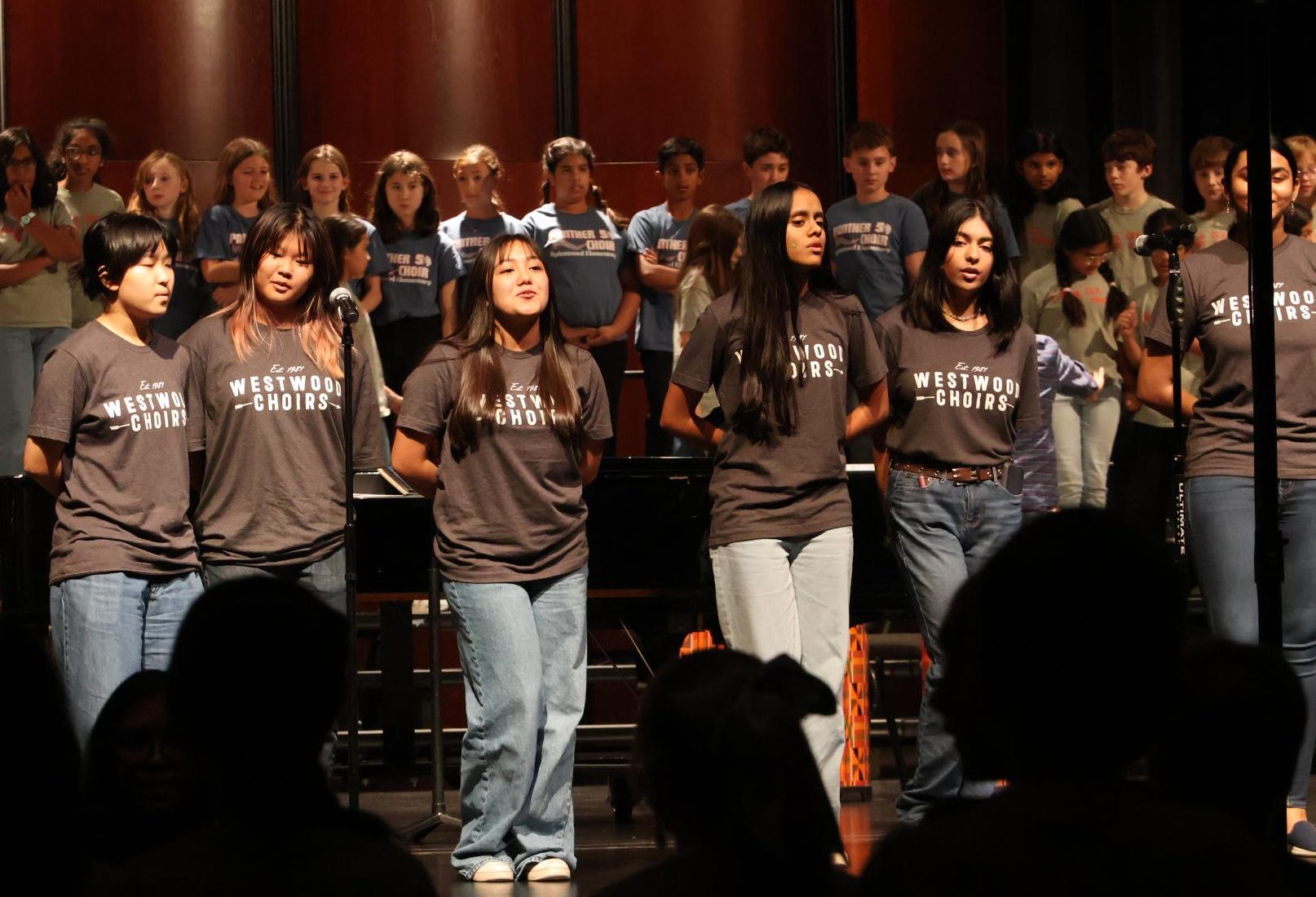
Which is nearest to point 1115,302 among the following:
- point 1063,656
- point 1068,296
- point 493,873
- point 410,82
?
point 1068,296

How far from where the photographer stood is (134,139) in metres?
11.4

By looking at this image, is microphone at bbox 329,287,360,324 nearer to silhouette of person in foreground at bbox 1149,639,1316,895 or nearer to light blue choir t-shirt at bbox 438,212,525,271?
silhouette of person in foreground at bbox 1149,639,1316,895

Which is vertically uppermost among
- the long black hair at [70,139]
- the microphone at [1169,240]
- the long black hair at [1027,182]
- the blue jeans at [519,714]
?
the long black hair at [70,139]

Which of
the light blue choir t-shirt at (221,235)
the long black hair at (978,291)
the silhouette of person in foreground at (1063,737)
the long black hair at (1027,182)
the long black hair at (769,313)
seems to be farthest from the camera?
the long black hair at (1027,182)

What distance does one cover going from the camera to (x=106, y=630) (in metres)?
4.79

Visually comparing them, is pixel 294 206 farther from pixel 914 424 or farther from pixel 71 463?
pixel 914 424

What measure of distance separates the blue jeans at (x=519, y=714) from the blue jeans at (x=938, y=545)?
974 millimetres

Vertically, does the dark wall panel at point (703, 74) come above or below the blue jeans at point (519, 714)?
above

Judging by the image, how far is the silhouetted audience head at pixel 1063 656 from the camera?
1.76m

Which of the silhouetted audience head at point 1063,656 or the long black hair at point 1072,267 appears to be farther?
the long black hair at point 1072,267

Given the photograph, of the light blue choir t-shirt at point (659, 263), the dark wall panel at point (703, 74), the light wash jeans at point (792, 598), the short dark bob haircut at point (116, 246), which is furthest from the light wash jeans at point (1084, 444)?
the short dark bob haircut at point (116, 246)

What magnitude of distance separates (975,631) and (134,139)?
1044cm

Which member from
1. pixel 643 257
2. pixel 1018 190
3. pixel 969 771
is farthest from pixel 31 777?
pixel 1018 190

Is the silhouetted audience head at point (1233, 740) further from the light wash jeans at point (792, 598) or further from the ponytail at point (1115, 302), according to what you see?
the ponytail at point (1115, 302)
